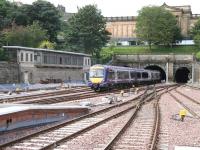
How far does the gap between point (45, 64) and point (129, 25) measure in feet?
280

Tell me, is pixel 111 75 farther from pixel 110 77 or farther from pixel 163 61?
pixel 163 61

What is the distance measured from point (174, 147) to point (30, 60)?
4680 cm

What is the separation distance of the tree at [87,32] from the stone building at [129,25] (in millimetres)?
48458

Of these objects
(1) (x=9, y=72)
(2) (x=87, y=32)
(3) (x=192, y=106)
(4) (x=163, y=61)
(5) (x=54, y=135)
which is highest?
(2) (x=87, y=32)

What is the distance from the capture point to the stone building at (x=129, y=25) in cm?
13900

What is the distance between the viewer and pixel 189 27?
139625mm

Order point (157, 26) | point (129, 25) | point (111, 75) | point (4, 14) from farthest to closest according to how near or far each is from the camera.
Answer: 1. point (129, 25)
2. point (157, 26)
3. point (4, 14)
4. point (111, 75)

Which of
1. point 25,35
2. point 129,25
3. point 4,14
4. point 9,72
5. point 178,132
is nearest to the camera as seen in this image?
point 178,132

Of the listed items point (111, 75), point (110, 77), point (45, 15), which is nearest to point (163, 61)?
point (45, 15)

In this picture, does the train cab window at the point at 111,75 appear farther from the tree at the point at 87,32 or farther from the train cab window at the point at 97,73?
the tree at the point at 87,32

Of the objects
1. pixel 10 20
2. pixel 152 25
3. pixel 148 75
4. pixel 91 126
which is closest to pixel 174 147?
pixel 91 126

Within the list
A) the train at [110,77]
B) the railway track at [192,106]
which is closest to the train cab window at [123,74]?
the train at [110,77]

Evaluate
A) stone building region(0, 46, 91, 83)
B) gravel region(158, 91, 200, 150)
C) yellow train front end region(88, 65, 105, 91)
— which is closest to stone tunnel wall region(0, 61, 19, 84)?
stone building region(0, 46, 91, 83)

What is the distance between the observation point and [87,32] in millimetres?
87562
